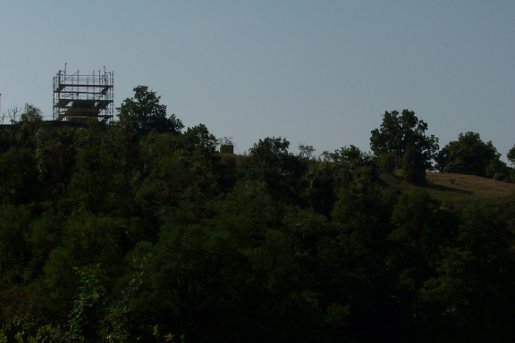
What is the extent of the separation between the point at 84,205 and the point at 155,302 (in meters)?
12.7

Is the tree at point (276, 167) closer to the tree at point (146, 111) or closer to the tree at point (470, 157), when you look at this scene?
the tree at point (146, 111)

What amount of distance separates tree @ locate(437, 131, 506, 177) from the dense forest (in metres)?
26.1

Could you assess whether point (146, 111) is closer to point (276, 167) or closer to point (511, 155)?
point (276, 167)

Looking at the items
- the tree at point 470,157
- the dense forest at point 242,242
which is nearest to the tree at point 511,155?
the tree at point 470,157

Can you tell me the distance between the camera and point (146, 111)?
79312 mm

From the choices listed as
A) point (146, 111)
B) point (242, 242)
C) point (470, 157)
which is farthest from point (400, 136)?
point (242, 242)

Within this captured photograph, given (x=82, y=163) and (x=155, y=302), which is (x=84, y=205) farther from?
(x=155, y=302)

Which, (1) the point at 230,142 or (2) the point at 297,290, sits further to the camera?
(1) the point at 230,142

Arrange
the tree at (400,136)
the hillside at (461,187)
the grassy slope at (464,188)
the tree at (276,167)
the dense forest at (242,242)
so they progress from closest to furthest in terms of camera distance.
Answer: the dense forest at (242,242), the tree at (276,167), the hillside at (461,187), the grassy slope at (464,188), the tree at (400,136)

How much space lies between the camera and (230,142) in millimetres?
86125

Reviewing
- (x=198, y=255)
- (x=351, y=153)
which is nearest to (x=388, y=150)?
(x=351, y=153)

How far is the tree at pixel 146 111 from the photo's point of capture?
78812mm

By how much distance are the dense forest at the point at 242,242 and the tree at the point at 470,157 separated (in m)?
26.1

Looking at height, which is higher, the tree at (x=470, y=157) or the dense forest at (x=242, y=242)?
the tree at (x=470, y=157)
